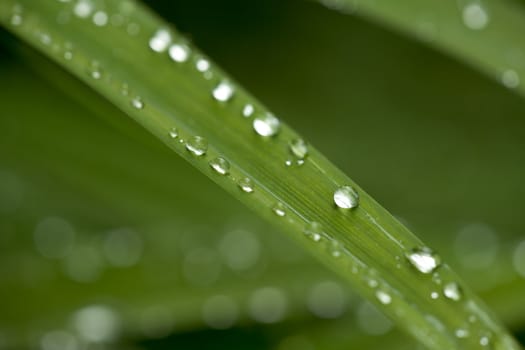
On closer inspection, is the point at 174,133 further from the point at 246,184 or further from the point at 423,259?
the point at 423,259

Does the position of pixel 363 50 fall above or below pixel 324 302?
above

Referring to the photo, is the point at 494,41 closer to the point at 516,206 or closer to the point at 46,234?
the point at 516,206

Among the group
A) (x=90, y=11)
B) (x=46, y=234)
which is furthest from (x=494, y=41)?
(x=46, y=234)

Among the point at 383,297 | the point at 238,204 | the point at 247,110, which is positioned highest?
the point at 238,204

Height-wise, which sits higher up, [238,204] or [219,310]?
[238,204]

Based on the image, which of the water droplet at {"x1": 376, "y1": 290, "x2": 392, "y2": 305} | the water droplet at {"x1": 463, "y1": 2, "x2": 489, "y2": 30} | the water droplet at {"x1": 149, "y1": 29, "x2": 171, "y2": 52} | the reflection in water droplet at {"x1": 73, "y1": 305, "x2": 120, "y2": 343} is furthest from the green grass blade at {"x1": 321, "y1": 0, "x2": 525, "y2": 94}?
the reflection in water droplet at {"x1": 73, "y1": 305, "x2": 120, "y2": 343}

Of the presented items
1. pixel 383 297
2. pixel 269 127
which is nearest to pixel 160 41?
pixel 269 127

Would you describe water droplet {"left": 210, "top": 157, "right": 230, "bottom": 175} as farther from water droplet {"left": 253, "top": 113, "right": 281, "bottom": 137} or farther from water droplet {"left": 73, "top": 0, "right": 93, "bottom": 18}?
water droplet {"left": 73, "top": 0, "right": 93, "bottom": 18}
